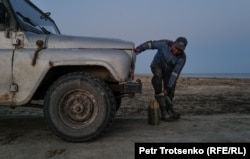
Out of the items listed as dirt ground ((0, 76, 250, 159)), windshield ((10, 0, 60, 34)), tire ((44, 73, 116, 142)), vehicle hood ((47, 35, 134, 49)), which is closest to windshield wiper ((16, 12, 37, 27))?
windshield ((10, 0, 60, 34))

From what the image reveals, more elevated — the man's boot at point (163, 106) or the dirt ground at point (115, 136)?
the man's boot at point (163, 106)

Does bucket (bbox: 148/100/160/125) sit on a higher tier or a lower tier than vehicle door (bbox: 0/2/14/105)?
lower

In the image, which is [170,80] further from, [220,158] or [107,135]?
[220,158]

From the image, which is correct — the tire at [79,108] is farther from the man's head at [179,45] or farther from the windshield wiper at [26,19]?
the man's head at [179,45]

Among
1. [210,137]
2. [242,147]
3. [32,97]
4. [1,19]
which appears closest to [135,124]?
[210,137]

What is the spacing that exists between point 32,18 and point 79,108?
6.09ft

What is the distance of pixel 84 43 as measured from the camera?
490 cm

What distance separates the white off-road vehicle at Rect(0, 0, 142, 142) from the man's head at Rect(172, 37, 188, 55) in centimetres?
170

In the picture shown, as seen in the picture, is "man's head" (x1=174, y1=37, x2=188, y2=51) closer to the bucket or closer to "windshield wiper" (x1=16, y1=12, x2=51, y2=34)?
the bucket

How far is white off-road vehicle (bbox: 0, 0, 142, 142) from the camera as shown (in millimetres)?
4594

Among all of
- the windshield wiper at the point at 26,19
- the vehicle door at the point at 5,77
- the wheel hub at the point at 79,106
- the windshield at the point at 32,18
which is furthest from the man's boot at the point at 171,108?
the vehicle door at the point at 5,77

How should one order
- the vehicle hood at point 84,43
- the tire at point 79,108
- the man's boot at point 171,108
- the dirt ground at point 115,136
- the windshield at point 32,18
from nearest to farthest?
the dirt ground at point 115,136 < the tire at point 79,108 < the vehicle hood at point 84,43 < the windshield at point 32,18 < the man's boot at point 171,108

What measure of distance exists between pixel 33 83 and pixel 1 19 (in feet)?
3.24

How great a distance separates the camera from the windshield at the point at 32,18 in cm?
506
